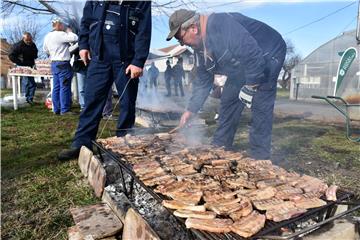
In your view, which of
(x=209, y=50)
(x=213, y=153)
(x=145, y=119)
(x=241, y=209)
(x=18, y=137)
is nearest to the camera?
(x=241, y=209)

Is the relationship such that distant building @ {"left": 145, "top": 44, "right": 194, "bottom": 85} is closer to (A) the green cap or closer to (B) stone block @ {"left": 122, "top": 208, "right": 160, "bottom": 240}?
(A) the green cap

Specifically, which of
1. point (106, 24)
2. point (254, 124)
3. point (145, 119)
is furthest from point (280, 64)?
point (145, 119)

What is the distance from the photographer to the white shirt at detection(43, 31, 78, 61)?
752 cm

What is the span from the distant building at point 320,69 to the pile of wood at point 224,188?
14.0 meters

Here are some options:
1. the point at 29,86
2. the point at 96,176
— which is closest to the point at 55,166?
the point at 96,176

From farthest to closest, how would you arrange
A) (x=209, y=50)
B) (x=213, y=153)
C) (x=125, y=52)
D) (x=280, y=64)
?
(x=125, y=52) < (x=280, y=64) < (x=209, y=50) < (x=213, y=153)

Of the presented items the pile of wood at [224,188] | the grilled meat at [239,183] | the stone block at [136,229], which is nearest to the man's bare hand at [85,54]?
the pile of wood at [224,188]

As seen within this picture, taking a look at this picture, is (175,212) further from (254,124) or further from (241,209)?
(254,124)

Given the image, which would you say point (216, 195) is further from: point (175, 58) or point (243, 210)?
point (175, 58)

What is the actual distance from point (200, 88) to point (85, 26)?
5.71 ft

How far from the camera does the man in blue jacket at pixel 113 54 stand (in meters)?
3.95

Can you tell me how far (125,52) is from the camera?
4.04 meters

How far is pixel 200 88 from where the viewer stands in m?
4.16

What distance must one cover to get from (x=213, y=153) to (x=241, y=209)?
1.15 meters
